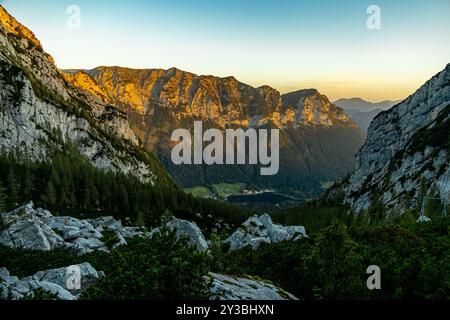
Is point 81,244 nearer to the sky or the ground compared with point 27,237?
nearer to the ground

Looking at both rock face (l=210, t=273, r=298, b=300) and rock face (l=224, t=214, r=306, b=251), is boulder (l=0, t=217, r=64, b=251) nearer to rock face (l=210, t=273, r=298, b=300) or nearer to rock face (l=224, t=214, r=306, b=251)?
rock face (l=224, t=214, r=306, b=251)

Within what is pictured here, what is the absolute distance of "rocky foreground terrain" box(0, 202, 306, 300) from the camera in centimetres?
1938

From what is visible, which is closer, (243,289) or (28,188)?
(243,289)

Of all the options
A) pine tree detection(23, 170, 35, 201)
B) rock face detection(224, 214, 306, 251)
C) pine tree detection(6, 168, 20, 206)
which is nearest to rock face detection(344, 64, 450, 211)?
rock face detection(224, 214, 306, 251)

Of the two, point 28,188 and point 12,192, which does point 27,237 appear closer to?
point 12,192

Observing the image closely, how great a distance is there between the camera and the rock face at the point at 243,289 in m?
18.0

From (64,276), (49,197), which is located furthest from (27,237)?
(49,197)

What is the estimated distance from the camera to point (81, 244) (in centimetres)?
5447

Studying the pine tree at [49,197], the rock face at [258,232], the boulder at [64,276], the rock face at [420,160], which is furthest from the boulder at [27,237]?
the rock face at [420,160]

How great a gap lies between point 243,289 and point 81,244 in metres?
40.4
